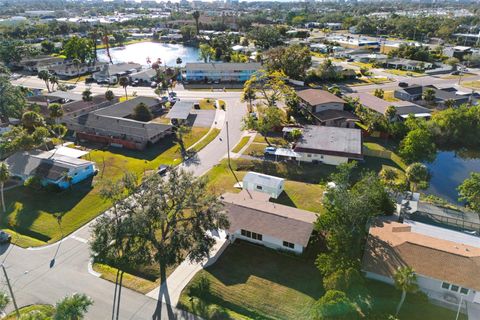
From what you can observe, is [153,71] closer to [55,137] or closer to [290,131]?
[55,137]

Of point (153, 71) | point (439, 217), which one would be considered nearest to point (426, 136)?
point (439, 217)

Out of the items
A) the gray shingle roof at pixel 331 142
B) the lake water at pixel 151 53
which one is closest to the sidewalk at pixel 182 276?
the gray shingle roof at pixel 331 142

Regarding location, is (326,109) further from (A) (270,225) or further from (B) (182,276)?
(B) (182,276)

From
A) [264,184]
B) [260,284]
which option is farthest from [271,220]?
[264,184]

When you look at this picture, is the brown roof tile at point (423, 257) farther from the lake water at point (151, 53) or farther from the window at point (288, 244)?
the lake water at point (151, 53)

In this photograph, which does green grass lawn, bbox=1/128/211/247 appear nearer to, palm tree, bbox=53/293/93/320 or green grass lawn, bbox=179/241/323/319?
palm tree, bbox=53/293/93/320

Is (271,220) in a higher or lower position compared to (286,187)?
higher
